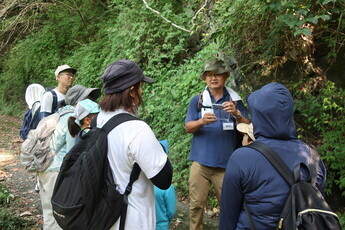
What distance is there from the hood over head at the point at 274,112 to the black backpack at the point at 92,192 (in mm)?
856

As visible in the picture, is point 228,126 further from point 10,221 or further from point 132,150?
point 10,221

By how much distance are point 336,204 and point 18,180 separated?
6.75m

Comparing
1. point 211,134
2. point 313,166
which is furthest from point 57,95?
point 313,166

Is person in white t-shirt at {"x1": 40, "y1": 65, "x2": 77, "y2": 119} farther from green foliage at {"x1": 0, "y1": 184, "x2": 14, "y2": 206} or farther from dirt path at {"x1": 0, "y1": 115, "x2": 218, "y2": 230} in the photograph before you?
green foliage at {"x1": 0, "y1": 184, "x2": 14, "y2": 206}

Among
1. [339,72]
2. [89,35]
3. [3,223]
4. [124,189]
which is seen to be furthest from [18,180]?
[89,35]

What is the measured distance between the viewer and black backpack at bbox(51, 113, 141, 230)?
215cm

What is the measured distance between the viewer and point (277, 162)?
1.98 m

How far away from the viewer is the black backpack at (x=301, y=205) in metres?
1.79

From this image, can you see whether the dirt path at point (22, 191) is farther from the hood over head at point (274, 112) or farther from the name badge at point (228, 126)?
the hood over head at point (274, 112)

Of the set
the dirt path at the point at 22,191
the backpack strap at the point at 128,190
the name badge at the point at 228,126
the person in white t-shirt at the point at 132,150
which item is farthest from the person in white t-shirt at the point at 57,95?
the backpack strap at the point at 128,190

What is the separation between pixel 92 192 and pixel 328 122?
3.54m

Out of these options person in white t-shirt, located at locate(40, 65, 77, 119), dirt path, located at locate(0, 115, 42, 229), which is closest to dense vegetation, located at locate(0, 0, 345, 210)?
person in white t-shirt, located at locate(40, 65, 77, 119)

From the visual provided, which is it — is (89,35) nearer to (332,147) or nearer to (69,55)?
(69,55)

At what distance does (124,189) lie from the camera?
7.41 ft
